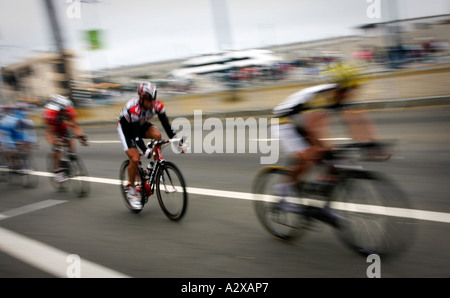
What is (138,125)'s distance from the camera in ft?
18.2

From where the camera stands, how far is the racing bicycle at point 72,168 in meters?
7.38

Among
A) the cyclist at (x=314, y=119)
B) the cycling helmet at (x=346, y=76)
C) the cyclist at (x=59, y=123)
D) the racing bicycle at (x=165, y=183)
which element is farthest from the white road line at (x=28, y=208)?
the cycling helmet at (x=346, y=76)

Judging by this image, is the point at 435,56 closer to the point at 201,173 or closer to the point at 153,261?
the point at 201,173

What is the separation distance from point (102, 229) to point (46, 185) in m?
4.12

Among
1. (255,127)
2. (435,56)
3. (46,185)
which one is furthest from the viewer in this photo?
(255,127)

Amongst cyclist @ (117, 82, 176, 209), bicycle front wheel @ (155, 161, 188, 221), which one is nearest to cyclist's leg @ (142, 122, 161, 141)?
cyclist @ (117, 82, 176, 209)

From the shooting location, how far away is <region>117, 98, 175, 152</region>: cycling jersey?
546cm

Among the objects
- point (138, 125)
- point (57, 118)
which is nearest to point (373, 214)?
point (138, 125)

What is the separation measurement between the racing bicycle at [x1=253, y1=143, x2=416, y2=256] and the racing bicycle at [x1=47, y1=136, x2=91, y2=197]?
4.59 meters

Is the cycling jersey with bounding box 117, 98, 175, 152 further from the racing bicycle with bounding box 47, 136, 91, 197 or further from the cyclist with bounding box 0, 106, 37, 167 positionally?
the cyclist with bounding box 0, 106, 37, 167

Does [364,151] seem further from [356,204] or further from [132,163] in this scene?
[132,163]
